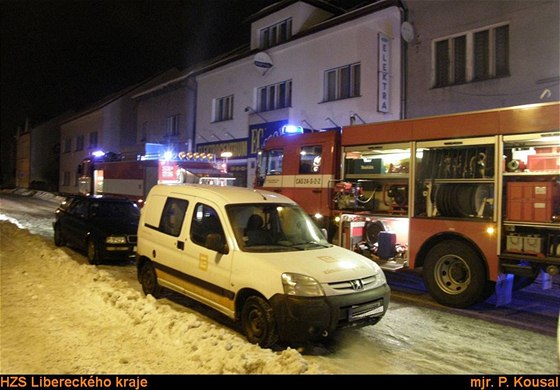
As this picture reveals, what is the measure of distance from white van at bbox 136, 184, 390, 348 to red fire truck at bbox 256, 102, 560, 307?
82.4 inches

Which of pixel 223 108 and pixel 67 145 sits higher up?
pixel 67 145

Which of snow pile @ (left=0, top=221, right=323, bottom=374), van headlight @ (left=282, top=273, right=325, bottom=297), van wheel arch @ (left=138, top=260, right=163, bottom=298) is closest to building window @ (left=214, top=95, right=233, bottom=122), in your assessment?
van wheel arch @ (left=138, top=260, right=163, bottom=298)

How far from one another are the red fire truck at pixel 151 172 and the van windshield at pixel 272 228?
32.4 feet

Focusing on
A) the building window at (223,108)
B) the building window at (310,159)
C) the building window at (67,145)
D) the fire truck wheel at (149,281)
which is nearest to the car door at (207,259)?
the fire truck wheel at (149,281)

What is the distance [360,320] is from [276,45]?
16.6 metres

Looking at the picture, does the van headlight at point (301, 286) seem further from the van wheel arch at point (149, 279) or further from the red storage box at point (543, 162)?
the red storage box at point (543, 162)

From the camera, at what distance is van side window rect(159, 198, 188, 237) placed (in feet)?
21.8

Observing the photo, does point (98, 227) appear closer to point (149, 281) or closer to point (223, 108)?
point (149, 281)

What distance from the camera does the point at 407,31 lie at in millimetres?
14852

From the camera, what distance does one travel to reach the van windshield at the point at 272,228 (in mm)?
5852

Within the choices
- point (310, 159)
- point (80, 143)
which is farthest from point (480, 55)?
point (80, 143)

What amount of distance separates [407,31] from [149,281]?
11616 mm
